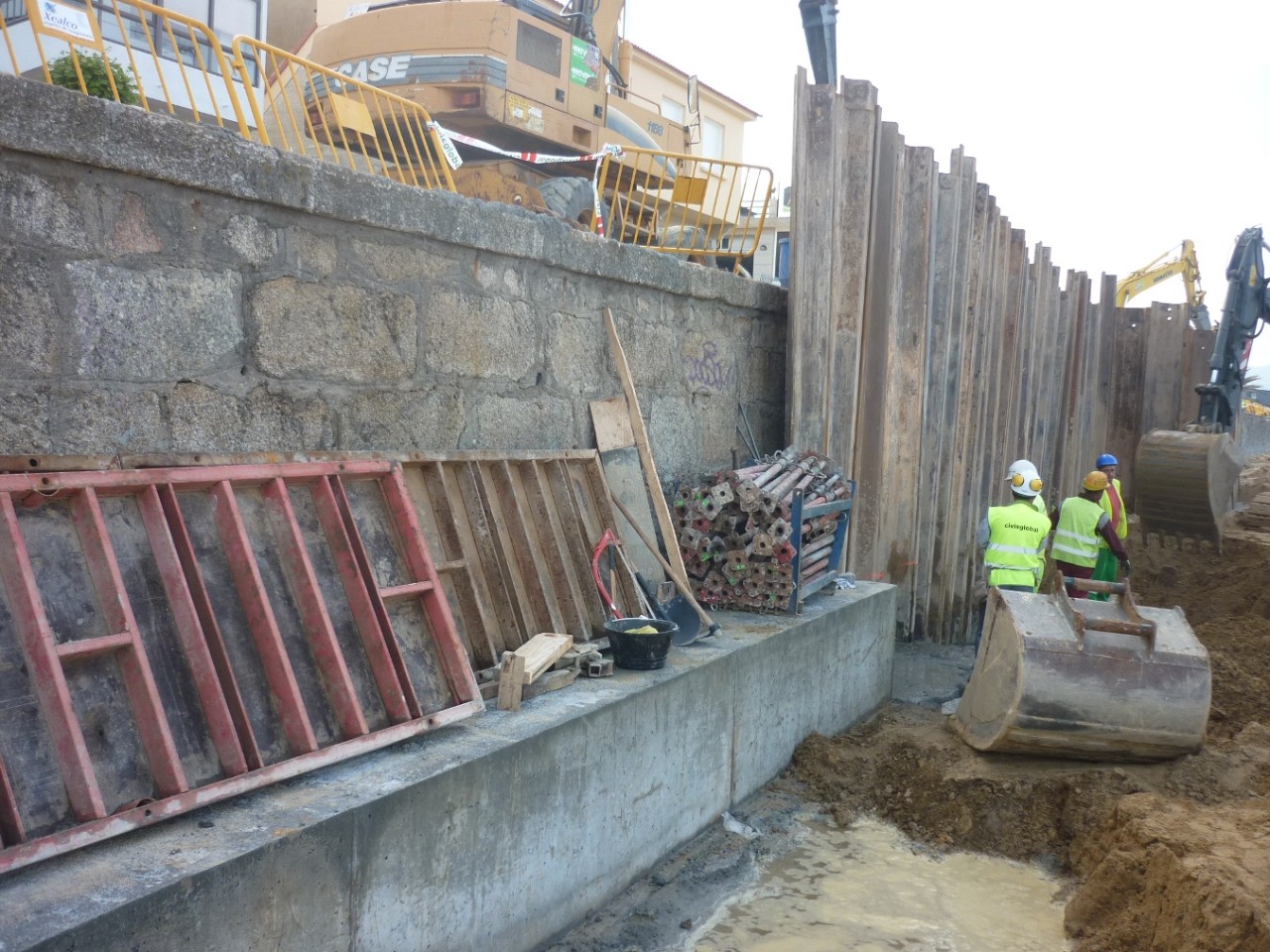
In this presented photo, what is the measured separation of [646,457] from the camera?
250 inches

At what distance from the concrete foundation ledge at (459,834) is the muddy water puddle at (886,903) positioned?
52cm

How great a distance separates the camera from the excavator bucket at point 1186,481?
12523 millimetres

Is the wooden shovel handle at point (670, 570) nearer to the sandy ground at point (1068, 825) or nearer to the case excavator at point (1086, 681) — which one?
the sandy ground at point (1068, 825)

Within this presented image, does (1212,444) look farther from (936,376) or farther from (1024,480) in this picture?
(1024,480)

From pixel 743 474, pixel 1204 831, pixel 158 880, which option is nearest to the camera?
pixel 158 880

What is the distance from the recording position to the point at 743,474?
700 cm

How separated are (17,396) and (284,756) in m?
1.45

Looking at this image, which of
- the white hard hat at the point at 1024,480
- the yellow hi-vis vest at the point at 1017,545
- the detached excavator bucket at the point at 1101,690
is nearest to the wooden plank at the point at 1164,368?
the white hard hat at the point at 1024,480

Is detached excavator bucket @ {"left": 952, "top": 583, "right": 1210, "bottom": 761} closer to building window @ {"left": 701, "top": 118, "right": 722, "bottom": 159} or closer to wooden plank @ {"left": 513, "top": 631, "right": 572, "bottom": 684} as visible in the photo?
wooden plank @ {"left": 513, "top": 631, "right": 572, "bottom": 684}

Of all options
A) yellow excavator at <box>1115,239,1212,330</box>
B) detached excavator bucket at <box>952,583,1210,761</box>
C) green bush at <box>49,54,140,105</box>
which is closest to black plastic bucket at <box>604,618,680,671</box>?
detached excavator bucket at <box>952,583,1210,761</box>

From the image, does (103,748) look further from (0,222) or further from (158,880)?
(0,222)

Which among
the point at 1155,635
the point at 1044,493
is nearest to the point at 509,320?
the point at 1155,635

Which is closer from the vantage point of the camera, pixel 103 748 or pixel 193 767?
pixel 103 748

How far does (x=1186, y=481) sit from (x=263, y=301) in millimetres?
11696
